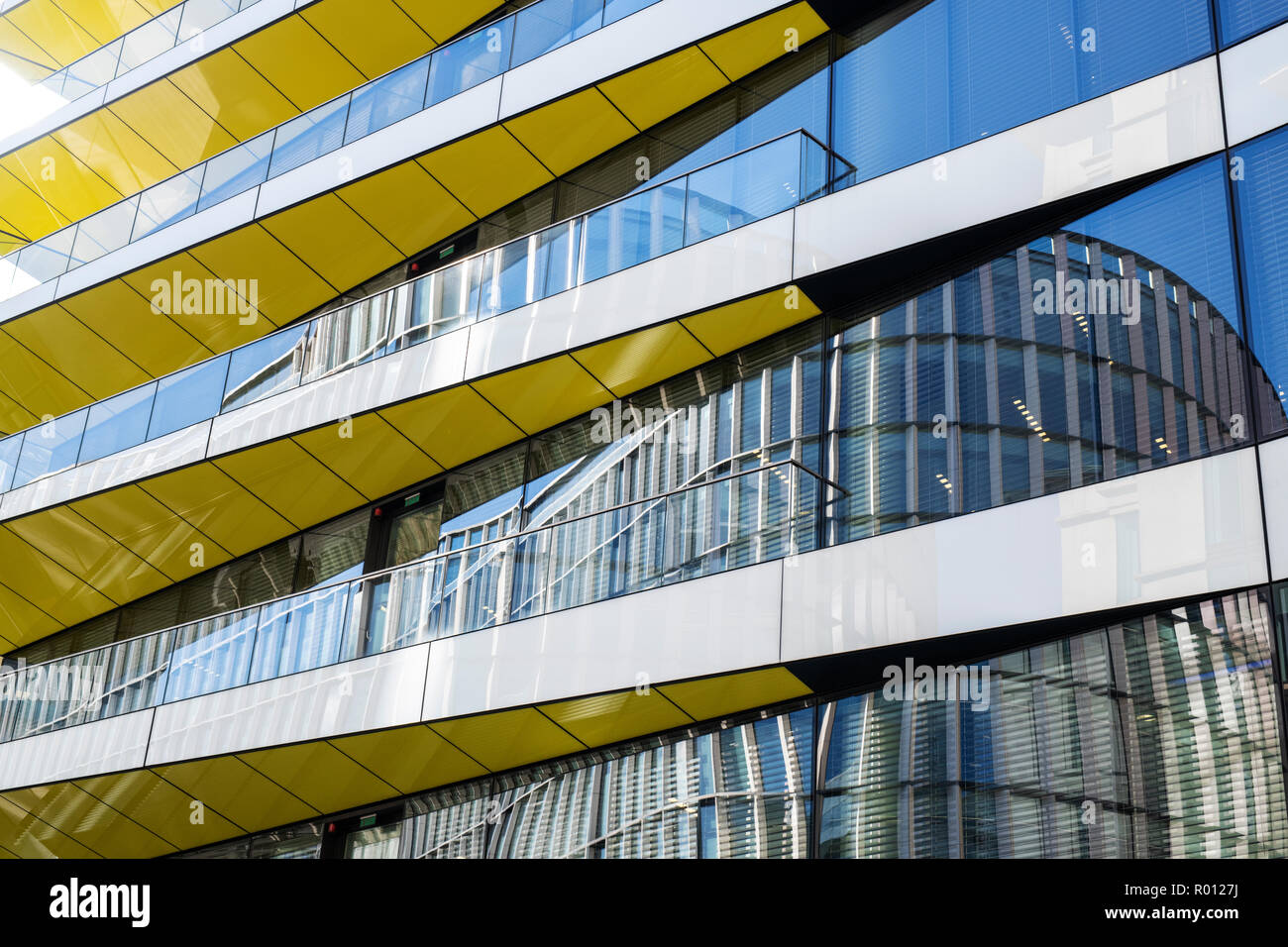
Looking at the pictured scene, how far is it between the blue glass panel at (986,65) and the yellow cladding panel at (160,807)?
9451 mm

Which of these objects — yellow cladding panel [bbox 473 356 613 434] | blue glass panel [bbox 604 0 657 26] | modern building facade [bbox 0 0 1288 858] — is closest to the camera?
modern building facade [bbox 0 0 1288 858]

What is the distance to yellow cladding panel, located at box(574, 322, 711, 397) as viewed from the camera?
12.3 meters

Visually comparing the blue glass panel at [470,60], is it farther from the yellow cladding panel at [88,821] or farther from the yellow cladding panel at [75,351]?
the yellow cladding panel at [88,821]

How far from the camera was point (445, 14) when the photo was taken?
1780cm

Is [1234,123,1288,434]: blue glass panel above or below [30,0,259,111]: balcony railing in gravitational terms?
below

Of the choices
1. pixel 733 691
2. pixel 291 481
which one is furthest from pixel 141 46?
pixel 733 691

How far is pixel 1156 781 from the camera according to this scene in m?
8.24

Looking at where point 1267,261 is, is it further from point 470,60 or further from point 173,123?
point 173,123

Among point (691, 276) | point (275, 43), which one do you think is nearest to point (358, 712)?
point (691, 276)

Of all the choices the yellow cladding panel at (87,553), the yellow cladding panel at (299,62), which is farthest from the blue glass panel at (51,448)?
the yellow cladding panel at (299,62)

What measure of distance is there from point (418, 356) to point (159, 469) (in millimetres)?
3938

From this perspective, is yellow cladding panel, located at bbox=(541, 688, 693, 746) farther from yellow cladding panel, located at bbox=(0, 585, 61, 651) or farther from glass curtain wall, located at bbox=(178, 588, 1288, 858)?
yellow cladding panel, located at bbox=(0, 585, 61, 651)

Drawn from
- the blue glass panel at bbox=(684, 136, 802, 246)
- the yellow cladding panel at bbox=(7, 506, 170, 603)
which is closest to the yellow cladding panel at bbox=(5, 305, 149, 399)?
the yellow cladding panel at bbox=(7, 506, 170, 603)

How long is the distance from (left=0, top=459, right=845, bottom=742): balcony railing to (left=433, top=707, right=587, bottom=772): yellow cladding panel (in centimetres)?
83
